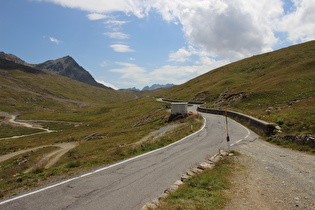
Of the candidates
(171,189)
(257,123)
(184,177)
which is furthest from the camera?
(257,123)

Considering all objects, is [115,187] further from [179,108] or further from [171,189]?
[179,108]

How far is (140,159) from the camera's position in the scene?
14.4 meters

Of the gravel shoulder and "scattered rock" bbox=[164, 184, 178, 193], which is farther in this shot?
"scattered rock" bbox=[164, 184, 178, 193]

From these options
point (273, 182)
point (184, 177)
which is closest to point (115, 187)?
point (184, 177)

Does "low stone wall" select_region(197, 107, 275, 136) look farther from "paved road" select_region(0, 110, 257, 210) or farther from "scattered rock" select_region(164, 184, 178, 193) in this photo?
"scattered rock" select_region(164, 184, 178, 193)

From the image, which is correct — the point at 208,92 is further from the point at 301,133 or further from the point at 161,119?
the point at 301,133

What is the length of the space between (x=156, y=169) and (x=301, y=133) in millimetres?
12945

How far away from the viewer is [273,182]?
9.09 meters

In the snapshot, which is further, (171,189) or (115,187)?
(115,187)

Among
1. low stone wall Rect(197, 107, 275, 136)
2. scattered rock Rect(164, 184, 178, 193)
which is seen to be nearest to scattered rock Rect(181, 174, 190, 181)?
scattered rock Rect(164, 184, 178, 193)

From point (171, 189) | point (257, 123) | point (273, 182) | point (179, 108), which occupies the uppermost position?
point (179, 108)

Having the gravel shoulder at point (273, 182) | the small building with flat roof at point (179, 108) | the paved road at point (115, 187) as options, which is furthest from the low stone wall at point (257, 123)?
the paved road at point (115, 187)

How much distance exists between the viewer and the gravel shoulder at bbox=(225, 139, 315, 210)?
7.16 m

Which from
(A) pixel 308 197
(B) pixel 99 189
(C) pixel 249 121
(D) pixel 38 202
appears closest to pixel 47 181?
(D) pixel 38 202
